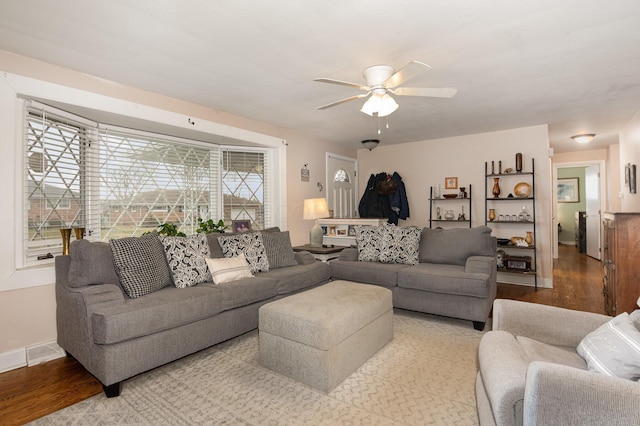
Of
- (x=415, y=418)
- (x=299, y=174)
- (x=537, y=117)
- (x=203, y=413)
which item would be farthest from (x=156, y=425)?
(x=537, y=117)

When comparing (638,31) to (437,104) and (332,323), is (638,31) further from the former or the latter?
(332,323)

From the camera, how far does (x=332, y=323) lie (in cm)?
210

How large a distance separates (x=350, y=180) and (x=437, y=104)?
109 inches

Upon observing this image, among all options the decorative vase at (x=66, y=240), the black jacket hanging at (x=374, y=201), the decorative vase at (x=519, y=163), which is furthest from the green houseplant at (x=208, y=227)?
the decorative vase at (x=519, y=163)

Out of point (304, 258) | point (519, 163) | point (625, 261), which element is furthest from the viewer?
point (519, 163)

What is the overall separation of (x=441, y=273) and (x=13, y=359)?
141 inches

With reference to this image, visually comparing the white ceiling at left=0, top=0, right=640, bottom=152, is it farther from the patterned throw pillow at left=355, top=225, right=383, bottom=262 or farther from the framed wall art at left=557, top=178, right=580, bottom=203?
the framed wall art at left=557, top=178, right=580, bottom=203

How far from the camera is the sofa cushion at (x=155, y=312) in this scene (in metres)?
2.03

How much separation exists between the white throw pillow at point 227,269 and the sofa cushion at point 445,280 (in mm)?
1598

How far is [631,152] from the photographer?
4.64 metres

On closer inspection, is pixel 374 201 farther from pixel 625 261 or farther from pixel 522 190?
pixel 625 261

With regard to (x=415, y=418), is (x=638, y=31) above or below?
above

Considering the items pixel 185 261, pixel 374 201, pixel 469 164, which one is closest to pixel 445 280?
pixel 185 261

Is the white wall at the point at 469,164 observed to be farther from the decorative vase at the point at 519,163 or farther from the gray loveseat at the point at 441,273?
the gray loveseat at the point at 441,273
